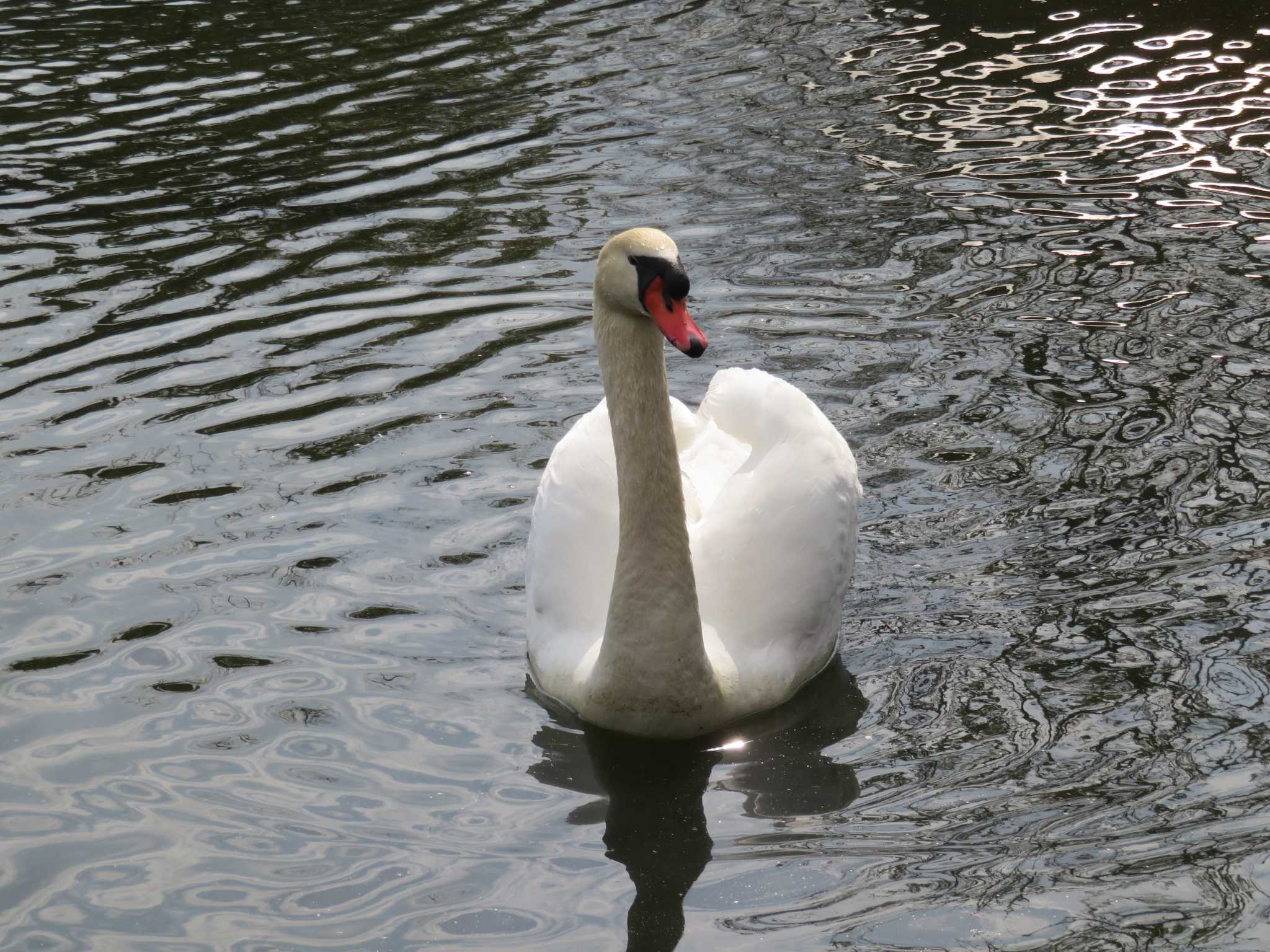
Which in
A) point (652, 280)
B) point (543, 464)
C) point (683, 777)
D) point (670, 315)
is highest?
point (652, 280)

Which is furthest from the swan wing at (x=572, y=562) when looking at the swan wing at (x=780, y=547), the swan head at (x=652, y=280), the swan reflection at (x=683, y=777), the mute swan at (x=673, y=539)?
the swan head at (x=652, y=280)

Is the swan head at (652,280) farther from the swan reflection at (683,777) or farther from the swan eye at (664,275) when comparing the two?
the swan reflection at (683,777)

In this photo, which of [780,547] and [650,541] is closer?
[650,541]

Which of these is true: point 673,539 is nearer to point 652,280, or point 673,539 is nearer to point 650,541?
point 650,541

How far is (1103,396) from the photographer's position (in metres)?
7.40

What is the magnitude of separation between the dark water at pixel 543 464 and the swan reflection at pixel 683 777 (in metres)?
0.02

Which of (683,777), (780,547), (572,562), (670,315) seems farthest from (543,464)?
(670,315)

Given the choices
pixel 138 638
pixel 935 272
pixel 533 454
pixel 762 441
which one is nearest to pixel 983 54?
pixel 935 272

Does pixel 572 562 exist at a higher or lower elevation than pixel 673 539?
lower

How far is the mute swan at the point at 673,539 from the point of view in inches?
204

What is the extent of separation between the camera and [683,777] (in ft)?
17.1

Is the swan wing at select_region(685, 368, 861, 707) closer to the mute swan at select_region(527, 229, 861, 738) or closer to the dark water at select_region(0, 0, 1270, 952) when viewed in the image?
the mute swan at select_region(527, 229, 861, 738)

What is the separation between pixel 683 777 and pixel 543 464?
2317 mm

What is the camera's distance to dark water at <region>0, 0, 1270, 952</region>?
4.67 m
